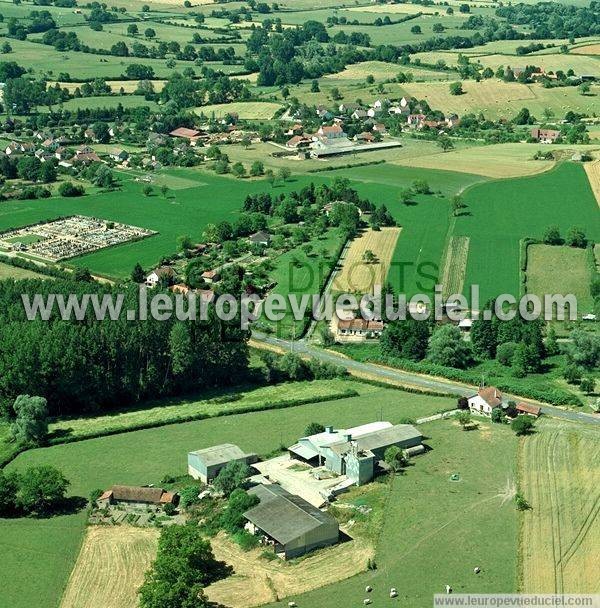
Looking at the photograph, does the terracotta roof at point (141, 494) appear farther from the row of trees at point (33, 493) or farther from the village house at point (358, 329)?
the village house at point (358, 329)

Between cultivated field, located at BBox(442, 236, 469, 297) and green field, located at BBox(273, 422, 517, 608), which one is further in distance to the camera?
cultivated field, located at BBox(442, 236, 469, 297)

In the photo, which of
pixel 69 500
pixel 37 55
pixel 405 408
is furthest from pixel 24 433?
pixel 37 55

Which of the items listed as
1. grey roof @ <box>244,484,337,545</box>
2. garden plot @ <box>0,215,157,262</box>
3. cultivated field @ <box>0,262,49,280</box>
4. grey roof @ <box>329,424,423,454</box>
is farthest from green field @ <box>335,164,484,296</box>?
grey roof @ <box>244,484,337,545</box>

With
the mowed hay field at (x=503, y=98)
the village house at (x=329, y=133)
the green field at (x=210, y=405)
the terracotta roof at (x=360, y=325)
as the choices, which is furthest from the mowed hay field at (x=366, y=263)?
the mowed hay field at (x=503, y=98)

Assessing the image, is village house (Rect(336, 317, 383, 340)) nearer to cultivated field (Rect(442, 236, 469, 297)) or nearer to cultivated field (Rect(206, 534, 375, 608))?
cultivated field (Rect(442, 236, 469, 297))

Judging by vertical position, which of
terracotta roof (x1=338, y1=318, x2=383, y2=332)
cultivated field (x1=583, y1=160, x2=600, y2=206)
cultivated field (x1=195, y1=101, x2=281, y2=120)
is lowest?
terracotta roof (x1=338, y1=318, x2=383, y2=332)

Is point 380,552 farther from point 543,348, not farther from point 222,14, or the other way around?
point 222,14

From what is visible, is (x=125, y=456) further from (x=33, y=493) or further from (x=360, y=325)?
(x=360, y=325)
